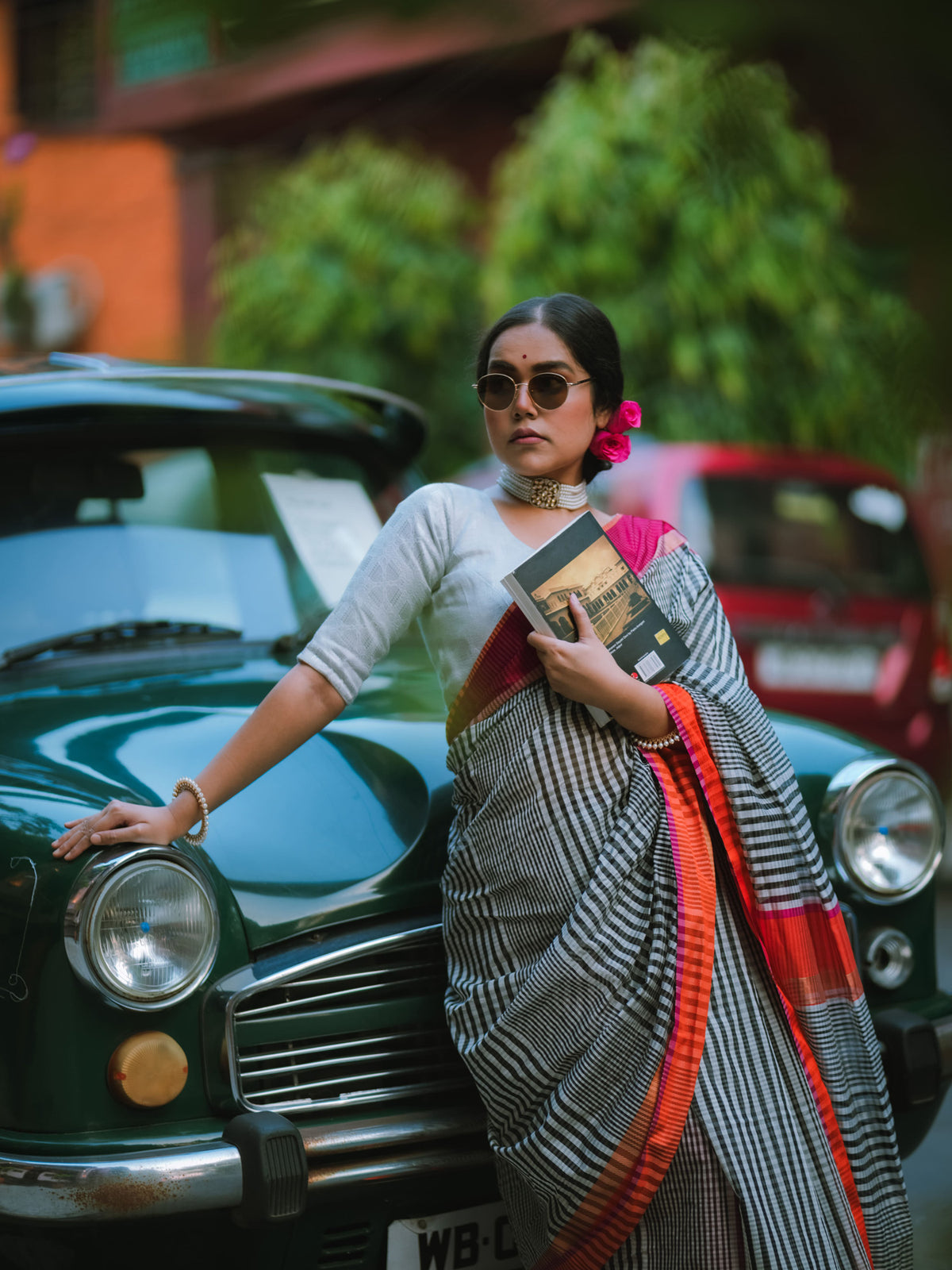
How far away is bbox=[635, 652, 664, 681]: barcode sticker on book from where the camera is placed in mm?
2203

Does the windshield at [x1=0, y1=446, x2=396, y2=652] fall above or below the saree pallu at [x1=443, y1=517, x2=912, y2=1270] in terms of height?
above

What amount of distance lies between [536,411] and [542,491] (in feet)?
0.42

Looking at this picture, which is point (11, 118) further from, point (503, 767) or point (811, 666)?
point (811, 666)

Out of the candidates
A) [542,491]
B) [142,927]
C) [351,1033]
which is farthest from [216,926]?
[542,491]

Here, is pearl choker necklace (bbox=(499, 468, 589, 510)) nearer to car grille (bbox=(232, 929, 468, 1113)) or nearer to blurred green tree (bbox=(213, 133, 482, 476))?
car grille (bbox=(232, 929, 468, 1113))

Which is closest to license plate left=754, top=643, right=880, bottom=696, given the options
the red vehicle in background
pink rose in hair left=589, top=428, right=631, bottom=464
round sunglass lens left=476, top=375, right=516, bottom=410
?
the red vehicle in background

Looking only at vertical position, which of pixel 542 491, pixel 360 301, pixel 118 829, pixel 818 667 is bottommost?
pixel 818 667

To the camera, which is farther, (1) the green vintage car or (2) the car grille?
(2) the car grille

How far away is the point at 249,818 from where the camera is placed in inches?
93.9

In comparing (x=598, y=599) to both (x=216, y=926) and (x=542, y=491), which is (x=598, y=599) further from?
(x=216, y=926)

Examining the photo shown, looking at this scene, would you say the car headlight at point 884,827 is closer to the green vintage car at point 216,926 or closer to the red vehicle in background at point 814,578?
the green vintage car at point 216,926

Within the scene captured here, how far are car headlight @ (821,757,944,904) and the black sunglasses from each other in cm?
92

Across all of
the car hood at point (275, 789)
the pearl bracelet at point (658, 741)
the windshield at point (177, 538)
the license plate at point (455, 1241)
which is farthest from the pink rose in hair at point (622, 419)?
the license plate at point (455, 1241)

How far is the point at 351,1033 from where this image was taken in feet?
7.52
